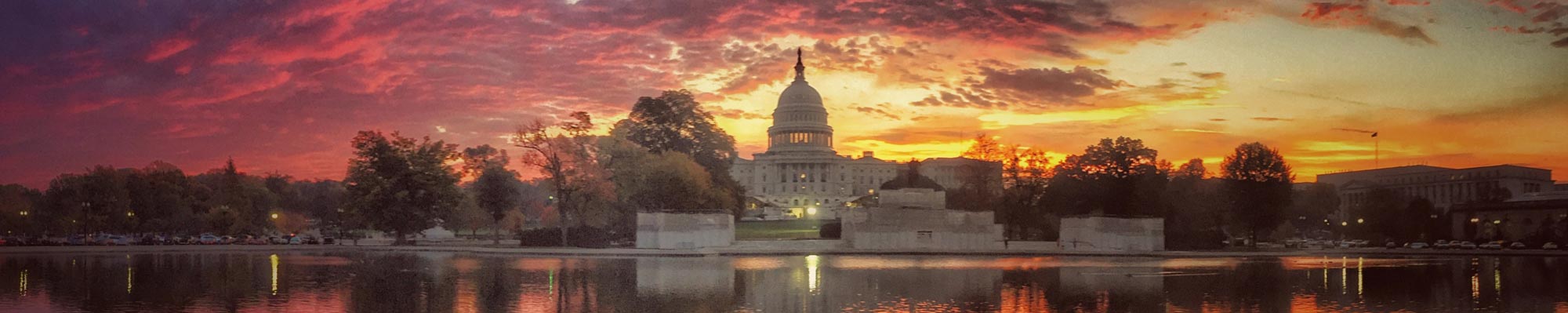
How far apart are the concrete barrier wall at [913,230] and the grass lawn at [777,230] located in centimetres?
1734

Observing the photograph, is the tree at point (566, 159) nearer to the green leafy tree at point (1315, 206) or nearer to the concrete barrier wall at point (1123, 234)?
the concrete barrier wall at point (1123, 234)

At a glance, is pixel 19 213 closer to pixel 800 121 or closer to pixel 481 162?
pixel 481 162

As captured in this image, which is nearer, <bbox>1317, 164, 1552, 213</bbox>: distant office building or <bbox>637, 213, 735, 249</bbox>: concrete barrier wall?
<bbox>637, 213, 735, 249</bbox>: concrete barrier wall

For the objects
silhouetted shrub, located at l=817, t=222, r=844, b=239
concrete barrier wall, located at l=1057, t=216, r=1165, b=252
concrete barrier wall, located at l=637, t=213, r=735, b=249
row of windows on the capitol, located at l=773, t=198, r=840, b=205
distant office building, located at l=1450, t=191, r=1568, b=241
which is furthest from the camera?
row of windows on the capitol, located at l=773, t=198, r=840, b=205

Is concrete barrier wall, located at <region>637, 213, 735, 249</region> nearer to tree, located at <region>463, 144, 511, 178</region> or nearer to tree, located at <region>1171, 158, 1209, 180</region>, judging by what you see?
tree, located at <region>463, 144, 511, 178</region>

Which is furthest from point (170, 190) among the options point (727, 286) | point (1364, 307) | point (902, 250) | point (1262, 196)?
point (1364, 307)

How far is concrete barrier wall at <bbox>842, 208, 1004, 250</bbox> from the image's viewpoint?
67.9 m

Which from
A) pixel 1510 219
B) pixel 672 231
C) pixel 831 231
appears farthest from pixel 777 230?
pixel 1510 219

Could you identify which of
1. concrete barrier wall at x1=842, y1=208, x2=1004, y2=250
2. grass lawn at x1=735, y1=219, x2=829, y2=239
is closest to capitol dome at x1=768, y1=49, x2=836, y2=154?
grass lawn at x1=735, y1=219, x2=829, y2=239

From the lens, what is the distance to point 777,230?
327 feet

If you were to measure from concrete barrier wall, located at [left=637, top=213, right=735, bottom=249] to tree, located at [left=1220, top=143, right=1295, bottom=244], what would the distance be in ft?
118

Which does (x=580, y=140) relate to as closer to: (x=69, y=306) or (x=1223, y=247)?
(x=1223, y=247)

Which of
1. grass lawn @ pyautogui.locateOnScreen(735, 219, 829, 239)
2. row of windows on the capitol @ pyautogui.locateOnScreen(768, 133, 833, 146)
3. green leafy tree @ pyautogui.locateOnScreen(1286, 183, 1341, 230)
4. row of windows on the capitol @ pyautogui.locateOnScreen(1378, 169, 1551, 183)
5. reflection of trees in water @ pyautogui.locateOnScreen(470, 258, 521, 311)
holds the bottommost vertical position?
reflection of trees in water @ pyautogui.locateOnScreen(470, 258, 521, 311)

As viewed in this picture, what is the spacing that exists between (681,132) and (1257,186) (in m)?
40.8
